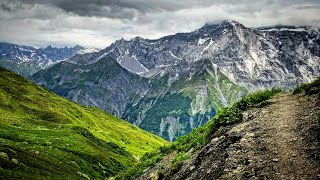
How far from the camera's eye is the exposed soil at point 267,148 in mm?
18828

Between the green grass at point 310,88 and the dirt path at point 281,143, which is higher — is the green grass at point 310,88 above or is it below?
above

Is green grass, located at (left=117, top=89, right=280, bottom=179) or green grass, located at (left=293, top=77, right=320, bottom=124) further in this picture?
green grass, located at (left=293, top=77, right=320, bottom=124)

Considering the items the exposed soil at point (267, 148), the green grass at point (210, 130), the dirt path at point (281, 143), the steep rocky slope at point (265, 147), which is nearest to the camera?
the dirt path at point (281, 143)

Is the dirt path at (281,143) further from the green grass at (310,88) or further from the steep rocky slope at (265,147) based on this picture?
the green grass at (310,88)

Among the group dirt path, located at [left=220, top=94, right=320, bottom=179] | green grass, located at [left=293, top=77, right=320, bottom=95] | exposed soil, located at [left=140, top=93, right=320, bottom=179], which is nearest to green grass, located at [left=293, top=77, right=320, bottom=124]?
green grass, located at [left=293, top=77, right=320, bottom=95]

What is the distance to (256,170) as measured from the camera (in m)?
19.2

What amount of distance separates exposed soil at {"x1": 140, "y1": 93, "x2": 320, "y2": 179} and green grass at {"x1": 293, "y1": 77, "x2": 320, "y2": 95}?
833 millimetres

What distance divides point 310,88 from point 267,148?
10.4 meters

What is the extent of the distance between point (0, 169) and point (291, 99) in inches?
3131

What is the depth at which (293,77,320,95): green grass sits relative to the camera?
28.6m

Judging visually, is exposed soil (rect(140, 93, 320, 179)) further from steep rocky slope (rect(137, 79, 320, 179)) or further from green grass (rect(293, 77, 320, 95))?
green grass (rect(293, 77, 320, 95))

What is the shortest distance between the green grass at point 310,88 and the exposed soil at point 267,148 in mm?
833

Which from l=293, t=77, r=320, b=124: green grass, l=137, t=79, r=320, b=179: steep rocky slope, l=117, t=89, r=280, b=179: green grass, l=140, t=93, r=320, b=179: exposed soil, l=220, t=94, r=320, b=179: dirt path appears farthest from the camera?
l=293, t=77, r=320, b=124: green grass

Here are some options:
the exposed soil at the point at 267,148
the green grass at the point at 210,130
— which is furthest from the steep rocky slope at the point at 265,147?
the green grass at the point at 210,130
